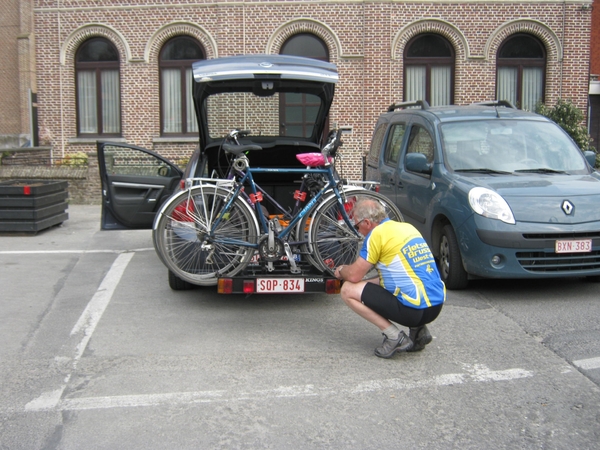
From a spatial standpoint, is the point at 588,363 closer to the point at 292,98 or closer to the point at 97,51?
the point at 292,98

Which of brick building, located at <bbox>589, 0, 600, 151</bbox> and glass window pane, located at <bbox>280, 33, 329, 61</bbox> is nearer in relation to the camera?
glass window pane, located at <bbox>280, 33, 329, 61</bbox>

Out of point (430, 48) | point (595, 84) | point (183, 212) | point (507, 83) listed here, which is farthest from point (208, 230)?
point (595, 84)

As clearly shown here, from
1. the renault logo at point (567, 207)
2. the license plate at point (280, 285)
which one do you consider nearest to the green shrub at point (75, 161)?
the license plate at point (280, 285)

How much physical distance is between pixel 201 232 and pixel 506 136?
4.02m

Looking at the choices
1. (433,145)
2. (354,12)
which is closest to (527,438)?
(433,145)

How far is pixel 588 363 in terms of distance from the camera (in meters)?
5.02

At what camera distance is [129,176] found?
8.57m

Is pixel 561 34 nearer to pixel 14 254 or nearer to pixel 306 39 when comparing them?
pixel 306 39

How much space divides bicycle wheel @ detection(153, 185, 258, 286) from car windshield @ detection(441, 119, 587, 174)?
286 cm

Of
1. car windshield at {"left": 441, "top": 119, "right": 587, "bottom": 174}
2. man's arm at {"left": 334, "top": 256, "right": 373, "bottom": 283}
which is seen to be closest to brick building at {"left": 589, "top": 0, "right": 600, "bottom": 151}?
car windshield at {"left": 441, "top": 119, "right": 587, "bottom": 174}

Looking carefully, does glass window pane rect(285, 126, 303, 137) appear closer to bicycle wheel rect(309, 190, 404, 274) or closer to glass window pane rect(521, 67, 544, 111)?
bicycle wheel rect(309, 190, 404, 274)

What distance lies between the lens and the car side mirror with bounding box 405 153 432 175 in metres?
7.71

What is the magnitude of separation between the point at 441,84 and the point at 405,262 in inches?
623

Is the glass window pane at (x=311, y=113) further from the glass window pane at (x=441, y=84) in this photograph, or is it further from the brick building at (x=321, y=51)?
the glass window pane at (x=441, y=84)
